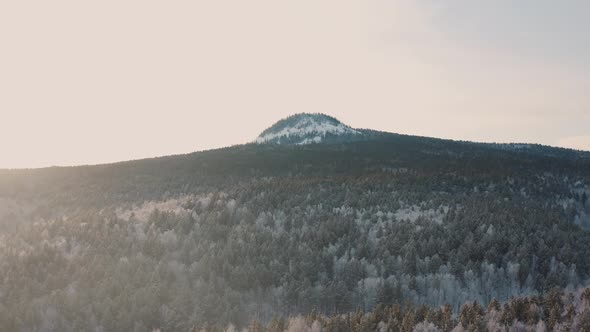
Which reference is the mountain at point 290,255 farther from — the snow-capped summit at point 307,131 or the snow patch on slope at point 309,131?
the snow patch on slope at point 309,131

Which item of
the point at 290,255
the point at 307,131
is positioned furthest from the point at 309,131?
the point at 290,255

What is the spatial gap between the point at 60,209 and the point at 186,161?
2330 cm

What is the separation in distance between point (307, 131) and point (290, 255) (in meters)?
73.4

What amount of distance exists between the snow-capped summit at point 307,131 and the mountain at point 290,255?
175 feet

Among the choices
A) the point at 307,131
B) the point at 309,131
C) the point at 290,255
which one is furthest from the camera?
the point at 307,131

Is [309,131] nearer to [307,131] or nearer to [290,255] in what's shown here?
[307,131]

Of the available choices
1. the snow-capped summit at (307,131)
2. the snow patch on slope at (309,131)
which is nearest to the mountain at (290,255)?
the snow-capped summit at (307,131)

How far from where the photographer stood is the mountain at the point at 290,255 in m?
14.0

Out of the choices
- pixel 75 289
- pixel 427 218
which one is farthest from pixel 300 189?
pixel 75 289

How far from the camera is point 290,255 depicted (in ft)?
58.6

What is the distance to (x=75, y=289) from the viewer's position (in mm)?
14531

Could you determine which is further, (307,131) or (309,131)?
(307,131)

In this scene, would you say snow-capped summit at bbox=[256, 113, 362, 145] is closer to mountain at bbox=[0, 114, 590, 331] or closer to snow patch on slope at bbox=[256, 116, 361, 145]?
snow patch on slope at bbox=[256, 116, 361, 145]

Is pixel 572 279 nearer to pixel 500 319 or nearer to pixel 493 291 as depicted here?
pixel 493 291
